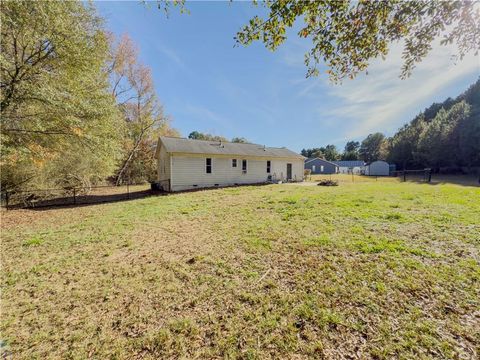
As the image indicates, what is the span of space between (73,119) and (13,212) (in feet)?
16.6

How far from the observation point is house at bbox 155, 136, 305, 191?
14.6 metres

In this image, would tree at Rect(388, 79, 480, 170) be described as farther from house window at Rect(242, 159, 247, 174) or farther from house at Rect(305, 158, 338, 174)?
house window at Rect(242, 159, 247, 174)

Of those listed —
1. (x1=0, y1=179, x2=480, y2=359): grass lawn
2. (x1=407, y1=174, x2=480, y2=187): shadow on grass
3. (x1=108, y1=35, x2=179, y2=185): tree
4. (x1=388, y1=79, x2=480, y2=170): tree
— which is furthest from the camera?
(x1=388, y1=79, x2=480, y2=170): tree

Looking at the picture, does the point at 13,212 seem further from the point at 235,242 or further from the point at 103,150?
the point at 235,242

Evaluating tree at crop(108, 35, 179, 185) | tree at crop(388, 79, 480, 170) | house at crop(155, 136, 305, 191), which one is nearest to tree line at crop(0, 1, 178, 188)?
house at crop(155, 136, 305, 191)

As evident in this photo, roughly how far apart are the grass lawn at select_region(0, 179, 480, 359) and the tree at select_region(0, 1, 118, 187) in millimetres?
4286

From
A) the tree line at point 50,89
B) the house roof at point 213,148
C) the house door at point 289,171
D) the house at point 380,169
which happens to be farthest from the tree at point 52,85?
the house at point 380,169

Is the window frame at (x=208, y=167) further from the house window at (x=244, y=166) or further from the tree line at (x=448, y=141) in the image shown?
the tree line at (x=448, y=141)

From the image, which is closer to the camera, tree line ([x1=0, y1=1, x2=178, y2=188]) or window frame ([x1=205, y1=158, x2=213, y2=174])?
tree line ([x1=0, y1=1, x2=178, y2=188])

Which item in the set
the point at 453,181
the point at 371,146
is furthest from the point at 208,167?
the point at 371,146

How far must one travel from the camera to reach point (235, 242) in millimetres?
4938

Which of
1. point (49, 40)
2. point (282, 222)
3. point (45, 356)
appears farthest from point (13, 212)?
point (282, 222)

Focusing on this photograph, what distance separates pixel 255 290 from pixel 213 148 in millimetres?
14601

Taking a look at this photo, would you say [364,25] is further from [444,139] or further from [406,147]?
[406,147]
